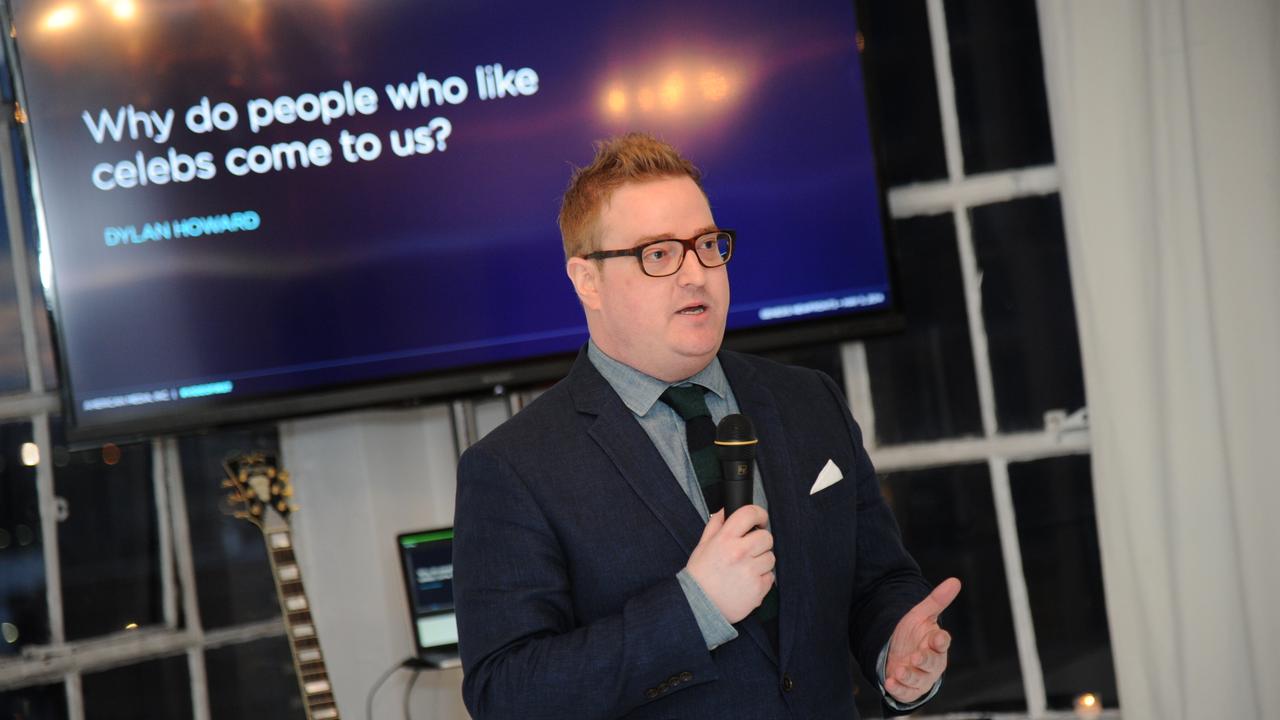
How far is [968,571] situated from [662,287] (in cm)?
183

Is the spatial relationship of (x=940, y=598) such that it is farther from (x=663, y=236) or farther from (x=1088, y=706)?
(x=1088, y=706)

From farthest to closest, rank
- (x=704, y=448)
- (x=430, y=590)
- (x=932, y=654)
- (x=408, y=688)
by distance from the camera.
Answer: (x=408, y=688) < (x=430, y=590) < (x=704, y=448) < (x=932, y=654)

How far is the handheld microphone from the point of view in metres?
1.58

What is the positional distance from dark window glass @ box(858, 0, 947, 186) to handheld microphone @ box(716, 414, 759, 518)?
1.75 meters

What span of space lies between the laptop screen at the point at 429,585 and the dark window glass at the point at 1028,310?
1477mm

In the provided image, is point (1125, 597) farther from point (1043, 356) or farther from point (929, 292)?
point (929, 292)

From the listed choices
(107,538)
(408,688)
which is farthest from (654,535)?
(107,538)

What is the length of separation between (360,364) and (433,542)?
1.57 feet

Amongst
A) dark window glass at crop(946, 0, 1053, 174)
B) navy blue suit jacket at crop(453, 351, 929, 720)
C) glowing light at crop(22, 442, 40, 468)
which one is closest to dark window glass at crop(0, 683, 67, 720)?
glowing light at crop(22, 442, 40, 468)

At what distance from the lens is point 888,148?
10.5 feet

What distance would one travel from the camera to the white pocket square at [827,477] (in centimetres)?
178

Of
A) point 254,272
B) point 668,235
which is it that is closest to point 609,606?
point 668,235

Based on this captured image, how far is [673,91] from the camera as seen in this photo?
118 inches

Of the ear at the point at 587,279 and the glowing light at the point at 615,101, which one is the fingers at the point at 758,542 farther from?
the glowing light at the point at 615,101
